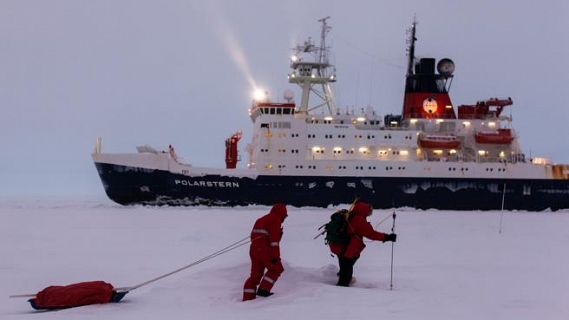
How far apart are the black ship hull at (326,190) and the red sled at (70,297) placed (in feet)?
65.6

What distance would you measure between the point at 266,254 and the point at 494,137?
2446 cm

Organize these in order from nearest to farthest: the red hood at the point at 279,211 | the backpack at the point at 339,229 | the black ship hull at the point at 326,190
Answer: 1. the red hood at the point at 279,211
2. the backpack at the point at 339,229
3. the black ship hull at the point at 326,190

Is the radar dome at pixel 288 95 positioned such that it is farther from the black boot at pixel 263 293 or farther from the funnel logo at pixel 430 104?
the black boot at pixel 263 293

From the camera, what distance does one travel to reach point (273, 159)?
2656 cm

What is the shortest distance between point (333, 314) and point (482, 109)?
26.6 meters

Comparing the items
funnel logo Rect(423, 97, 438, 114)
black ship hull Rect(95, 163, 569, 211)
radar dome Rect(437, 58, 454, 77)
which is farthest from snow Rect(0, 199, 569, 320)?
radar dome Rect(437, 58, 454, 77)

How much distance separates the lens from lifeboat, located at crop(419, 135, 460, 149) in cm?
2745

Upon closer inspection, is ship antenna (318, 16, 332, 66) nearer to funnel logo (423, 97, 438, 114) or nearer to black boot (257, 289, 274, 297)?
funnel logo (423, 97, 438, 114)

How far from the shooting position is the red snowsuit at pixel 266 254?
597cm

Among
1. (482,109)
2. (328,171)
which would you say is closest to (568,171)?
(482,109)

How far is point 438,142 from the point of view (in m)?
27.5

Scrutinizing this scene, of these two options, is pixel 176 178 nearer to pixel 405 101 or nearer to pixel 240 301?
pixel 405 101

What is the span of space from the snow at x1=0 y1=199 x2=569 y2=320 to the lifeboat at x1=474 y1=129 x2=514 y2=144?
14704mm

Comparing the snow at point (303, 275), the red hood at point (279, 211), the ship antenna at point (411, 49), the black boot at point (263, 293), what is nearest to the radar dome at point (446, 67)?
the ship antenna at point (411, 49)
